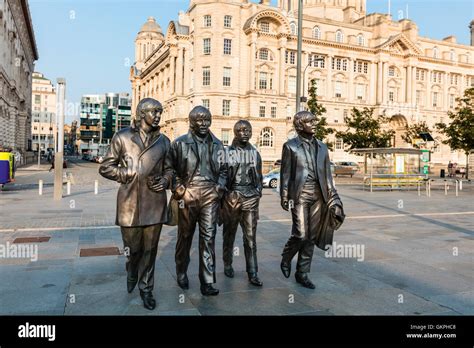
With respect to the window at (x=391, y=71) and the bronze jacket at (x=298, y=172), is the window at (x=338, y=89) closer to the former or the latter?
the window at (x=391, y=71)

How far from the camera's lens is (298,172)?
5.24 metres

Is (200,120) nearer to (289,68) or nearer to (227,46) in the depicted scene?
(227,46)

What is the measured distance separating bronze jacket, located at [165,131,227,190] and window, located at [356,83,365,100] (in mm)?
64938

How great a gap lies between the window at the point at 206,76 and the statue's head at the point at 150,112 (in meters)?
51.7

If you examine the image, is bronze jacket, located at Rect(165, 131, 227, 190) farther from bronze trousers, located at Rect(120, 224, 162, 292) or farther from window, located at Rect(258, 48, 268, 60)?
window, located at Rect(258, 48, 268, 60)

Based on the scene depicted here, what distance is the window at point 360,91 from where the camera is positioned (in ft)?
217

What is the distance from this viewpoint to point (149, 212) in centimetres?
443

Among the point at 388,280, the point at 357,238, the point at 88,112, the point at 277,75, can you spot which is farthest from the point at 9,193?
the point at 88,112

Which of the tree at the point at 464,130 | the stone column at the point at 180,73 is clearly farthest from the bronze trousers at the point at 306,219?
the stone column at the point at 180,73

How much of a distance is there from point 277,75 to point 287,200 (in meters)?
54.4
